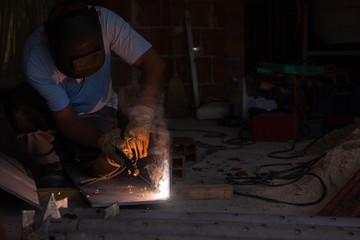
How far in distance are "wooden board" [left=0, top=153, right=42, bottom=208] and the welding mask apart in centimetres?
56

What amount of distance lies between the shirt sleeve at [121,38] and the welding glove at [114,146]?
1.82ft

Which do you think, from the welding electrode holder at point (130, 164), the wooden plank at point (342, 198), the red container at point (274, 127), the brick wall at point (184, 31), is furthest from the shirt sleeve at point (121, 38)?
the brick wall at point (184, 31)

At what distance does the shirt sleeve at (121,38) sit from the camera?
92.6 inches

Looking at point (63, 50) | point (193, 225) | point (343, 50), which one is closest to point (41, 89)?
point (63, 50)

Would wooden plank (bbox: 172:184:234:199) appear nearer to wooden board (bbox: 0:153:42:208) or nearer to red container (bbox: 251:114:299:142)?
wooden board (bbox: 0:153:42:208)

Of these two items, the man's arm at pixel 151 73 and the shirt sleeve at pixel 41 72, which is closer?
the shirt sleeve at pixel 41 72

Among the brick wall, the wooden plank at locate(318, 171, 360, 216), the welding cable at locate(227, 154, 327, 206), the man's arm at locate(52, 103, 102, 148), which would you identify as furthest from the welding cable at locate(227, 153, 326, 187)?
the brick wall

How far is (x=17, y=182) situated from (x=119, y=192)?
18.7 inches

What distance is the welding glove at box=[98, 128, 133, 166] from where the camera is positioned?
204 cm

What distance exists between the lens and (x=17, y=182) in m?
1.87

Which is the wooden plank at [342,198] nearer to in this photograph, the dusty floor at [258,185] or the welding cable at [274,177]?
the dusty floor at [258,185]

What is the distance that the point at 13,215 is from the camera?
1.86 m

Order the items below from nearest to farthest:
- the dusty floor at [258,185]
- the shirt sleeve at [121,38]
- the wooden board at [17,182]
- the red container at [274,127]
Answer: the wooden board at [17,182] → the dusty floor at [258,185] → the shirt sleeve at [121,38] → the red container at [274,127]

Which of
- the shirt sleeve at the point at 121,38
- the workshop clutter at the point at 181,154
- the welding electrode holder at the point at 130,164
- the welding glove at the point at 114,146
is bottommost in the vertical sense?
the workshop clutter at the point at 181,154
